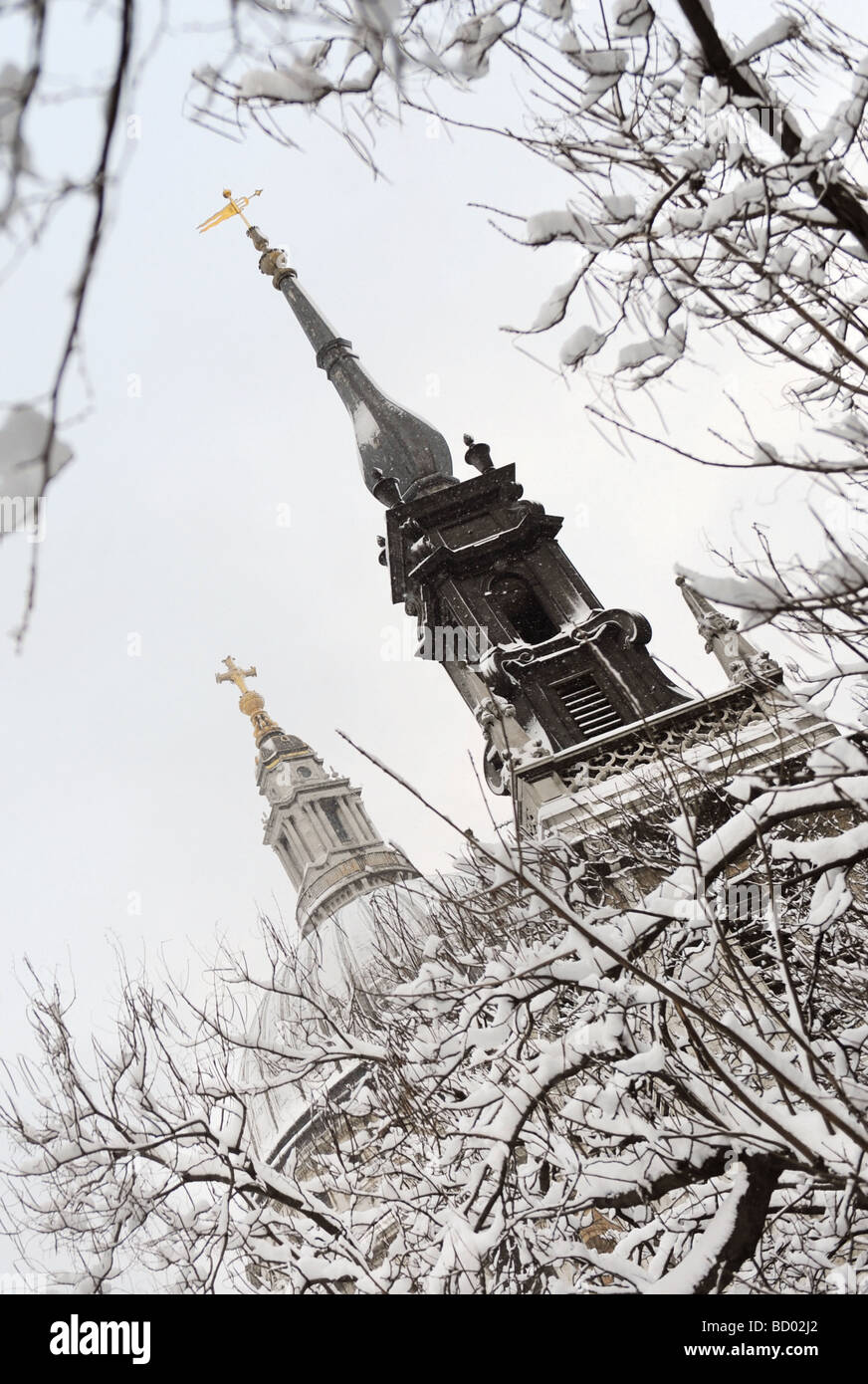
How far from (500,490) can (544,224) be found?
23751mm

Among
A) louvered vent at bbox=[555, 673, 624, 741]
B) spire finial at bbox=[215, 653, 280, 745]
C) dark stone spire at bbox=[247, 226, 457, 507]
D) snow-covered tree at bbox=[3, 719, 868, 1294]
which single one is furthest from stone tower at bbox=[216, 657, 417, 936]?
snow-covered tree at bbox=[3, 719, 868, 1294]

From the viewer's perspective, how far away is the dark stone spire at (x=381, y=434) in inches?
1160

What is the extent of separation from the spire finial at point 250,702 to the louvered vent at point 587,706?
1428 inches

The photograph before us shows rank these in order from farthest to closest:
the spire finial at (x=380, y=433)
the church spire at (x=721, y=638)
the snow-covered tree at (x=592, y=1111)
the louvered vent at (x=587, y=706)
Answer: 1. the spire finial at (x=380, y=433)
2. the louvered vent at (x=587, y=706)
3. the church spire at (x=721, y=638)
4. the snow-covered tree at (x=592, y=1111)

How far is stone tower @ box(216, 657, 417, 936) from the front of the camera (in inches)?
1901

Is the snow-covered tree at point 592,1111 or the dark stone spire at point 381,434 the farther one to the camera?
the dark stone spire at point 381,434

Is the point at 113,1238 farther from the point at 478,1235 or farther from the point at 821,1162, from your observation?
the point at 821,1162

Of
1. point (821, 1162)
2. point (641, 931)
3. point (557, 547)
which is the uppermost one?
point (557, 547)

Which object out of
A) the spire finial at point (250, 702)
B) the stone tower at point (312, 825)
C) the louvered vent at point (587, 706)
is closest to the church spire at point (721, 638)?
the louvered vent at point (587, 706)

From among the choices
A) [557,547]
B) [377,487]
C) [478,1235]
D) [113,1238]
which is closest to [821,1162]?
[478,1235]

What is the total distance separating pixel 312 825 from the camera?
5256cm

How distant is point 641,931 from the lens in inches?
208

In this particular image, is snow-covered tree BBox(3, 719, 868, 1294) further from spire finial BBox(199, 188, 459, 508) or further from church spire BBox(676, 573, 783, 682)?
spire finial BBox(199, 188, 459, 508)

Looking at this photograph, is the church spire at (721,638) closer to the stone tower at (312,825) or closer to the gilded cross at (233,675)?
the stone tower at (312,825)
